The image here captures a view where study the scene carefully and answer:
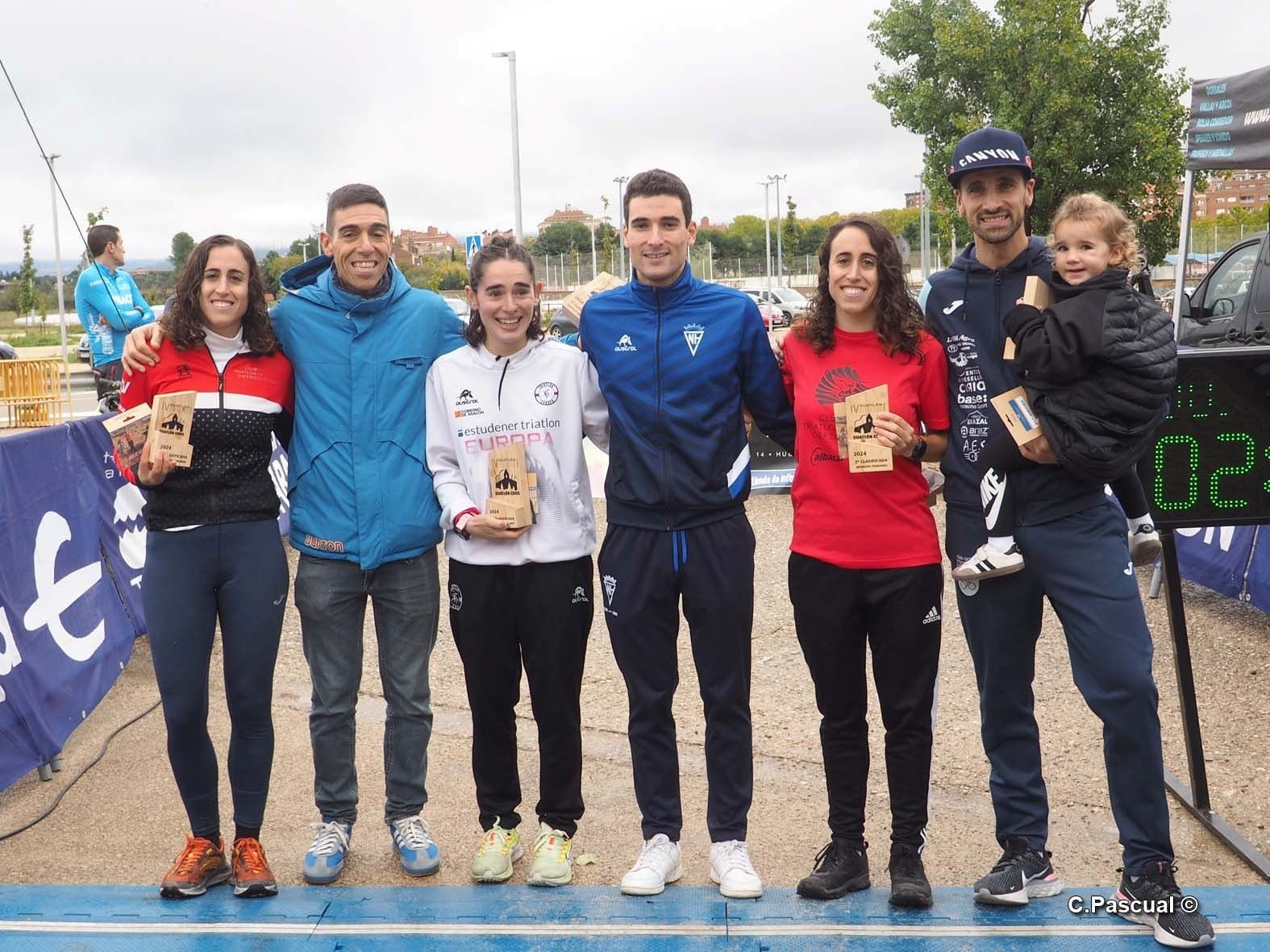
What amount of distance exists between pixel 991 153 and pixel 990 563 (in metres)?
1.25

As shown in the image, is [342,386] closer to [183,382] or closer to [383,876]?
[183,382]

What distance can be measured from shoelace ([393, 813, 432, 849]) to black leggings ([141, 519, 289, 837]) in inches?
19.1

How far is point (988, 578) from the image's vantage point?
11.5ft

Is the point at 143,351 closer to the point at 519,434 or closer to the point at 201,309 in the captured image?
the point at 201,309

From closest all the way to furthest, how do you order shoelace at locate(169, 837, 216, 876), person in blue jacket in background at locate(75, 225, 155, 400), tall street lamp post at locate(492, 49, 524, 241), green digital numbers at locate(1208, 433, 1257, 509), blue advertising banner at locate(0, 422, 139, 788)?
shoelace at locate(169, 837, 216, 876), green digital numbers at locate(1208, 433, 1257, 509), blue advertising banner at locate(0, 422, 139, 788), person in blue jacket in background at locate(75, 225, 155, 400), tall street lamp post at locate(492, 49, 524, 241)

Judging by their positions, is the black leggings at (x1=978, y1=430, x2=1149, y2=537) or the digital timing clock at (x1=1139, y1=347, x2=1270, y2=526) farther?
the digital timing clock at (x1=1139, y1=347, x2=1270, y2=526)

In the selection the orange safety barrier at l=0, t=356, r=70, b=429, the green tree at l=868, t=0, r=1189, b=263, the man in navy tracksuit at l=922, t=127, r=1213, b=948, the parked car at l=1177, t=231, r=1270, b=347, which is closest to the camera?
the man in navy tracksuit at l=922, t=127, r=1213, b=948

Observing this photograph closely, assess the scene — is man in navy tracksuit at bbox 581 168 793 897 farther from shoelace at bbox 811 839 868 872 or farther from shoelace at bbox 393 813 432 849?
shoelace at bbox 393 813 432 849

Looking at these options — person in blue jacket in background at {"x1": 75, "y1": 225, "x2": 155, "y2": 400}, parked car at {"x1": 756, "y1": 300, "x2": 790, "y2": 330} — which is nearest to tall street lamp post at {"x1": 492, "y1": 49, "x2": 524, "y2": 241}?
parked car at {"x1": 756, "y1": 300, "x2": 790, "y2": 330}

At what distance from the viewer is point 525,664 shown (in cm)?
383

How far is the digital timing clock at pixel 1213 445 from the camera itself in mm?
4047

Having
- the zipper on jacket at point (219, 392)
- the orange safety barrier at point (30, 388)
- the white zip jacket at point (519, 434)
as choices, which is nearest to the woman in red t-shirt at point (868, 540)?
the white zip jacket at point (519, 434)

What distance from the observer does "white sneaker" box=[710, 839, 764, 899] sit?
3.62 metres

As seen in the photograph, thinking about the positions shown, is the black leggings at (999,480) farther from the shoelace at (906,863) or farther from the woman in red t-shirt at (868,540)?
the shoelace at (906,863)
